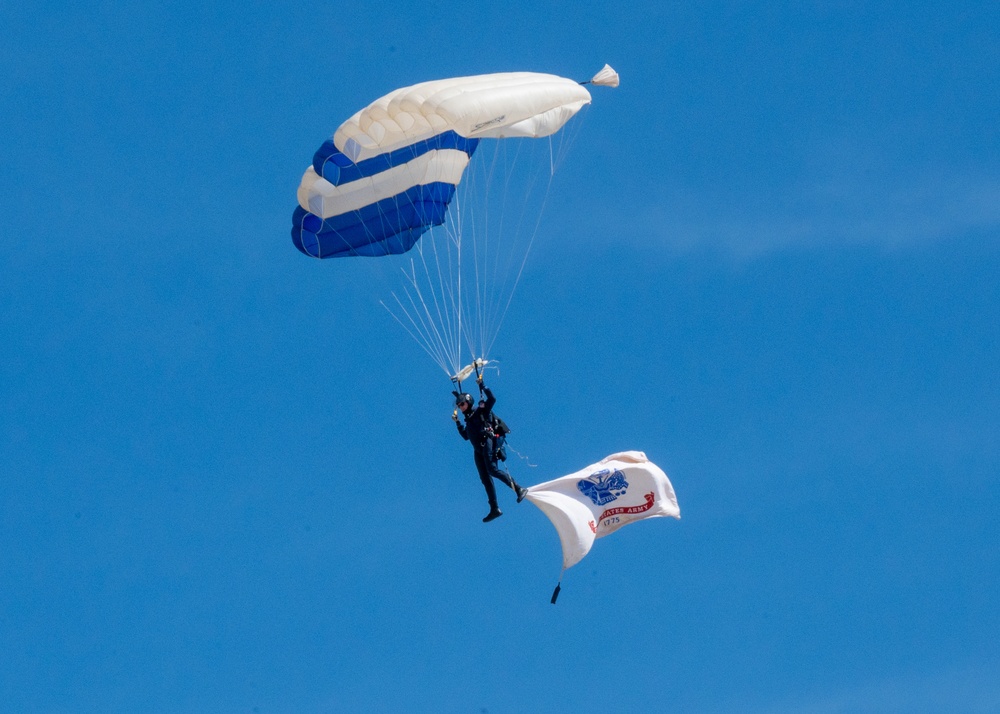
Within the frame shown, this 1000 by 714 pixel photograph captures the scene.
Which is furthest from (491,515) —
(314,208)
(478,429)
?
(314,208)

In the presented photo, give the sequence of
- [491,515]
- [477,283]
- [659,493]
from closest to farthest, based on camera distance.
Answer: [477,283] → [491,515] → [659,493]

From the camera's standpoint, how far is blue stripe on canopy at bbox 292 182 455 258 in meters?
26.6

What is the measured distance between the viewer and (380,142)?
24.0m

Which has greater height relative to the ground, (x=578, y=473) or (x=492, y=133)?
(x=492, y=133)

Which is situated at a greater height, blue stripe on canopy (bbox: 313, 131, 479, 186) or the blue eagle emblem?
blue stripe on canopy (bbox: 313, 131, 479, 186)

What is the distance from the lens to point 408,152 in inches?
1047

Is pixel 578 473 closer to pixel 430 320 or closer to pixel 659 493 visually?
pixel 659 493

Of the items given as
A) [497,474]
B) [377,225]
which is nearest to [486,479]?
[497,474]

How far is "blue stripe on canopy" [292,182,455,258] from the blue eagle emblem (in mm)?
4526

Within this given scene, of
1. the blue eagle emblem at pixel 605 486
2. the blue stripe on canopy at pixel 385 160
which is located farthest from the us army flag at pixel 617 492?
the blue stripe on canopy at pixel 385 160

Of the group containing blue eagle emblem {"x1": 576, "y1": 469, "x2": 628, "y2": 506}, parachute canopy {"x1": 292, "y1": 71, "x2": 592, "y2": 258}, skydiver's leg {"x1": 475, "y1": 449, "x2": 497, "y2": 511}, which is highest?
parachute canopy {"x1": 292, "y1": 71, "x2": 592, "y2": 258}

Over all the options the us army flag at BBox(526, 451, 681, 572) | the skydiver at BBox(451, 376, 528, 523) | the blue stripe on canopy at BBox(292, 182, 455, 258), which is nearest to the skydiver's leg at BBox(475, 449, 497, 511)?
the skydiver at BBox(451, 376, 528, 523)

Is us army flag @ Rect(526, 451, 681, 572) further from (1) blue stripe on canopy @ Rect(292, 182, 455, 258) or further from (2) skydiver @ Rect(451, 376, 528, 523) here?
(1) blue stripe on canopy @ Rect(292, 182, 455, 258)

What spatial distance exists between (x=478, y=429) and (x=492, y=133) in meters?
4.17
